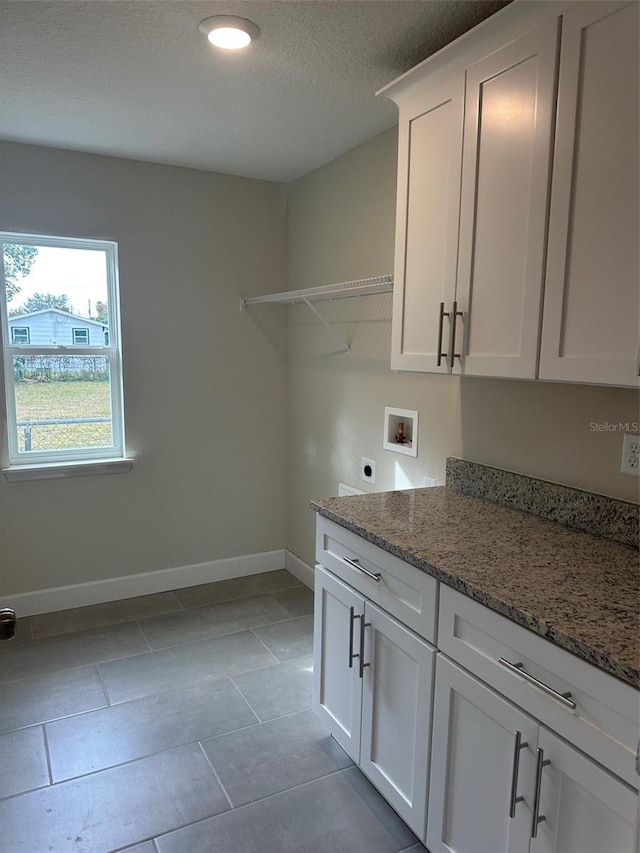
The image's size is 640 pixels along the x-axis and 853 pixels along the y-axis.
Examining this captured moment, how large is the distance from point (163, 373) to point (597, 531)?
2.47m

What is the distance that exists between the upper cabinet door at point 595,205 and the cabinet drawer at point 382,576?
0.67m

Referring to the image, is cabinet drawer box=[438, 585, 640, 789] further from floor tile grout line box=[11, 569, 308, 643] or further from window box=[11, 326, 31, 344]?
window box=[11, 326, 31, 344]

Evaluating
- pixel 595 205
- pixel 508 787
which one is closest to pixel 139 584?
pixel 508 787

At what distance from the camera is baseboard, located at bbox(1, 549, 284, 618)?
10.4ft

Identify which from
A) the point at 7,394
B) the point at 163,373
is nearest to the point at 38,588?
the point at 7,394

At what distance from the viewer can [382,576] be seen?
175 centimetres

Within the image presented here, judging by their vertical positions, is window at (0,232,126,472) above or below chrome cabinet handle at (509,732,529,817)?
above

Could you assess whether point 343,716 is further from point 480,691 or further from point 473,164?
point 473,164

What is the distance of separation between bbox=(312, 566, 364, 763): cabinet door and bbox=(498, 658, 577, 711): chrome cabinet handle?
627 millimetres

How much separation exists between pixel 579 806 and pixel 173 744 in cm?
155

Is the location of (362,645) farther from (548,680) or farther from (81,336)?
(81,336)

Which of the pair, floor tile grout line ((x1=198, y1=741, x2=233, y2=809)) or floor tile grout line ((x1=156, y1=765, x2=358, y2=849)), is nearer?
floor tile grout line ((x1=156, y1=765, x2=358, y2=849))

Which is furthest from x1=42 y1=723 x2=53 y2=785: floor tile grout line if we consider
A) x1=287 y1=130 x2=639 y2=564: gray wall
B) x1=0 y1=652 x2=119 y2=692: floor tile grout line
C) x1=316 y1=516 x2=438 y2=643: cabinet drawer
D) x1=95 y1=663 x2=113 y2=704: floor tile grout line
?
x1=287 y1=130 x2=639 y2=564: gray wall

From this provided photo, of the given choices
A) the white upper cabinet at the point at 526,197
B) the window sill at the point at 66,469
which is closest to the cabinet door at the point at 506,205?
the white upper cabinet at the point at 526,197
